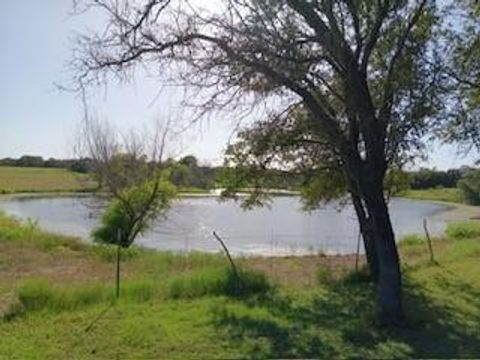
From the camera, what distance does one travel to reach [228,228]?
51219 millimetres

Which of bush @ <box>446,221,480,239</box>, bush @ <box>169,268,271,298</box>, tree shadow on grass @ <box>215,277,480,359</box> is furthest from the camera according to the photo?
bush @ <box>446,221,480,239</box>

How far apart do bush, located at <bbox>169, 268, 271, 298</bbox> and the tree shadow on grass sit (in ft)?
3.05

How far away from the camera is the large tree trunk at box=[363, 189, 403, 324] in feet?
35.7

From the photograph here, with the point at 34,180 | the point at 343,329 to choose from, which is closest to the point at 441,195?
the point at 34,180

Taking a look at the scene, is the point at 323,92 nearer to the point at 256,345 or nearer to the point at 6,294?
the point at 256,345

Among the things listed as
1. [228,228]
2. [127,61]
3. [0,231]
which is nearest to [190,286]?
[127,61]

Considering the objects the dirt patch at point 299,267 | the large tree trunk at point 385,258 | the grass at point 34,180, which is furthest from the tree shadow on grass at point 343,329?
the grass at point 34,180

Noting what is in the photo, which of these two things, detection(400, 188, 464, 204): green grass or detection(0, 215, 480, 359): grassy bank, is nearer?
detection(0, 215, 480, 359): grassy bank

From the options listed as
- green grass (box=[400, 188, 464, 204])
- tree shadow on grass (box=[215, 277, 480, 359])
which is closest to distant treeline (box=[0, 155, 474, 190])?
green grass (box=[400, 188, 464, 204])

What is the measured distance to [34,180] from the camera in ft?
345

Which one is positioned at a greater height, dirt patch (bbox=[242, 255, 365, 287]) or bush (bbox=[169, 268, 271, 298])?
bush (bbox=[169, 268, 271, 298])

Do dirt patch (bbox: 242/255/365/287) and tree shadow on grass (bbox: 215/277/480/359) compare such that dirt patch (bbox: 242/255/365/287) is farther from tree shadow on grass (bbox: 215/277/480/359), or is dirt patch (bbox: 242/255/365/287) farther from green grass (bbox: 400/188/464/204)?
green grass (bbox: 400/188/464/204)

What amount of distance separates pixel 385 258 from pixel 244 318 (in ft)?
8.04

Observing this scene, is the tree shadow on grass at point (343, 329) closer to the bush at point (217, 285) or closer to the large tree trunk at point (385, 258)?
the large tree trunk at point (385, 258)
